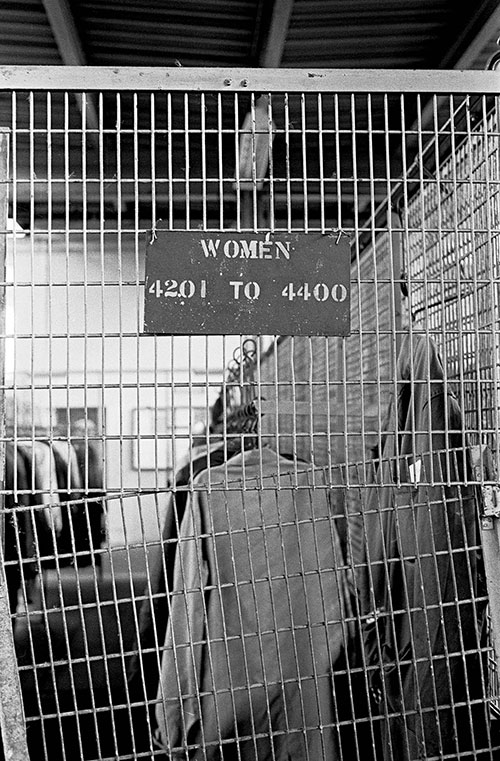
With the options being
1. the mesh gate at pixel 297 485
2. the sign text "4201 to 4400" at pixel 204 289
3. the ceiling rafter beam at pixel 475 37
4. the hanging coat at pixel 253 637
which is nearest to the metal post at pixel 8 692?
the mesh gate at pixel 297 485

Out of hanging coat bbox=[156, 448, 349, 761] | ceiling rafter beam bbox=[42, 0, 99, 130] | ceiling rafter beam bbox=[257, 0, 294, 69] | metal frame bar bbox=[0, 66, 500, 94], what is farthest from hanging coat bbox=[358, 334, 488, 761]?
ceiling rafter beam bbox=[42, 0, 99, 130]

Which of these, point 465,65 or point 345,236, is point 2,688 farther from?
point 465,65

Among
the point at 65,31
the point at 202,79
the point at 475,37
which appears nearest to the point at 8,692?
the point at 202,79

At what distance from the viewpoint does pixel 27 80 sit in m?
1.52

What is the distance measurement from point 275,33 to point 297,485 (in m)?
2.13

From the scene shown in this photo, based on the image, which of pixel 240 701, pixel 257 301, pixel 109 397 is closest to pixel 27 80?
pixel 257 301

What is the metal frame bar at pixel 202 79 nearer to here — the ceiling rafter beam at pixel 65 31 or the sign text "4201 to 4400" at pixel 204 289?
the sign text "4201 to 4400" at pixel 204 289

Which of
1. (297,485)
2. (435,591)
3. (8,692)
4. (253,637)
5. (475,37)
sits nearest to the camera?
(8,692)

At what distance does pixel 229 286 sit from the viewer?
59.5 inches

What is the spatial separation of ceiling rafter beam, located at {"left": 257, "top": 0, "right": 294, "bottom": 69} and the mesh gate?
339 mm

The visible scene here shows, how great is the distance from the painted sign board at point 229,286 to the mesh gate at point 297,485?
3 cm

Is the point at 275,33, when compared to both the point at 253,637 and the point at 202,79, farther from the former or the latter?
the point at 253,637

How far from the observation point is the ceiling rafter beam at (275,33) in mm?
2859

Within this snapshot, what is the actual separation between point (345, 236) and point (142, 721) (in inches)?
91.1
